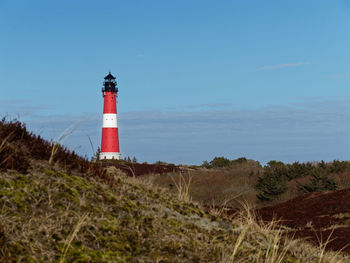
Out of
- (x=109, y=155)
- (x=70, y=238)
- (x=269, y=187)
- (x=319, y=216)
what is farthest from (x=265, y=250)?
(x=109, y=155)

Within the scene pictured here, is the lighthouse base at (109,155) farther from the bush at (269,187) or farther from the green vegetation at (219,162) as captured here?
the bush at (269,187)

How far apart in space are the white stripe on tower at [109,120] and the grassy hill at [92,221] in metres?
43.4

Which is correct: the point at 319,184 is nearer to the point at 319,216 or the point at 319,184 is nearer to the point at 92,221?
the point at 319,216

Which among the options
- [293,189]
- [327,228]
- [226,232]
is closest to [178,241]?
[226,232]

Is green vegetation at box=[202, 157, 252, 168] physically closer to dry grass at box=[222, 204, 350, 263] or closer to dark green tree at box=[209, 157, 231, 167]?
dark green tree at box=[209, 157, 231, 167]

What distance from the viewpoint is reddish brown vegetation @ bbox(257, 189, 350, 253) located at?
36.4ft

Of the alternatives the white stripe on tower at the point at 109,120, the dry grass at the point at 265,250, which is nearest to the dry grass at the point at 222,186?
the dry grass at the point at 265,250

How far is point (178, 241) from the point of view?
5.39 m

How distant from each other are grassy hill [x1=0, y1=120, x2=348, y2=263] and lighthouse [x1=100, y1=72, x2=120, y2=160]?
43.0 meters

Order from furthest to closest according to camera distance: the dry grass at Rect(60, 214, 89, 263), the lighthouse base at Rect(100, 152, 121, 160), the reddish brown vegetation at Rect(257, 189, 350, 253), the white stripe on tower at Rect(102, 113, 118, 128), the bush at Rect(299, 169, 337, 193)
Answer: the white stripe on tower at Rect(102, 113, 118, 128), the lighthouse base at Rect(100, 152, 121, 160), the bush at Rect(299, 169, 337, 193), the reddish brown vegetation at Rect(257, 189, 350, 253), the dry grass at Rect(60, 214, 89, 263)

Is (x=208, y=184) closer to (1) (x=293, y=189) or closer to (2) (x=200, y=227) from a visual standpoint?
(1) (x=293, y=189)

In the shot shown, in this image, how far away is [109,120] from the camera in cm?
5038

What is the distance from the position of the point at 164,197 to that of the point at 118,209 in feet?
5.83

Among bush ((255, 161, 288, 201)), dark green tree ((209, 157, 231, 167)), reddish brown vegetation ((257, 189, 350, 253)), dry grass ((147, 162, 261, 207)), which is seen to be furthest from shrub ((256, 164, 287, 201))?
dark green tree ((209, 157, 231, 167))
